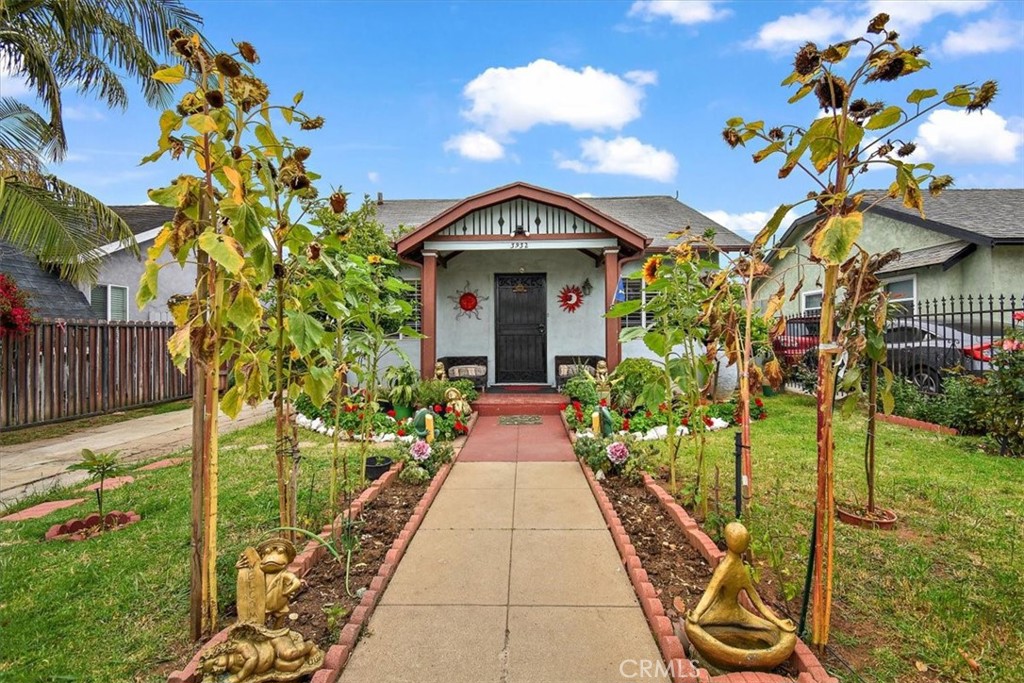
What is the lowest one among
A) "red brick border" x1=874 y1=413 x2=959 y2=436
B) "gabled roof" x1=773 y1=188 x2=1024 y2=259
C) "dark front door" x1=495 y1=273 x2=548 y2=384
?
"red brick border" x1=874 y1=413 x2=959 y2=436

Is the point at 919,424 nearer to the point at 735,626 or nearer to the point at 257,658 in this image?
the point at 735,626

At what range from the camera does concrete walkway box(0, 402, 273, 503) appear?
5.35 meters

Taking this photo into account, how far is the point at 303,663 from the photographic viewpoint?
2018 mm

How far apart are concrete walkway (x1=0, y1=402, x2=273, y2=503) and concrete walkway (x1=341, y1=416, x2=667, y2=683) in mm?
2532

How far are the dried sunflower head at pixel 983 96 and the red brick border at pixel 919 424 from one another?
18.0ft

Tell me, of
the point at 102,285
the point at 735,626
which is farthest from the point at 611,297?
the point at 102,285

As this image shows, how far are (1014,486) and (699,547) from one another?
359cm

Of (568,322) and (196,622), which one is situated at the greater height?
(568,322)

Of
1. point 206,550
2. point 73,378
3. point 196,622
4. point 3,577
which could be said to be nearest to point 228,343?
point 206,550

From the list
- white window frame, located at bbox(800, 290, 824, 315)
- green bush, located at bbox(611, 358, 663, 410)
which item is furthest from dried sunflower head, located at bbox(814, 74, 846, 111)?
white window frame, located at bbox(800, 290, 824, 315)

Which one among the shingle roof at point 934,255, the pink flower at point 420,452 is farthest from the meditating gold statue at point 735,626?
the shingle roof at point 934,255

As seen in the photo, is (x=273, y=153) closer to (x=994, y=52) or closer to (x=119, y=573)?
(x=119, y=573)

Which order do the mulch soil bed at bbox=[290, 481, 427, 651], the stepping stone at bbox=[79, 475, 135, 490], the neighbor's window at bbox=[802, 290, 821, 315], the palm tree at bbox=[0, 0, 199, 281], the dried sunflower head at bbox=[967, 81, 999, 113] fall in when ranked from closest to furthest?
the dried sunflower head at bbox=[967, 81, 999, 113] < the mulch soil bed at bbox=[290, 481, 427, 651] < the stepping stone at bbox=[79, 475, 135, 490] < the palm tree at bbox=[0, 0, 199, 281] < the neighbor's window at bbox=[802, 290, 821, 315]

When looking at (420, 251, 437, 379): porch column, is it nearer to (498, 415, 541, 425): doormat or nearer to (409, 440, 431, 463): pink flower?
(498, 415, 541, 425): doormat
